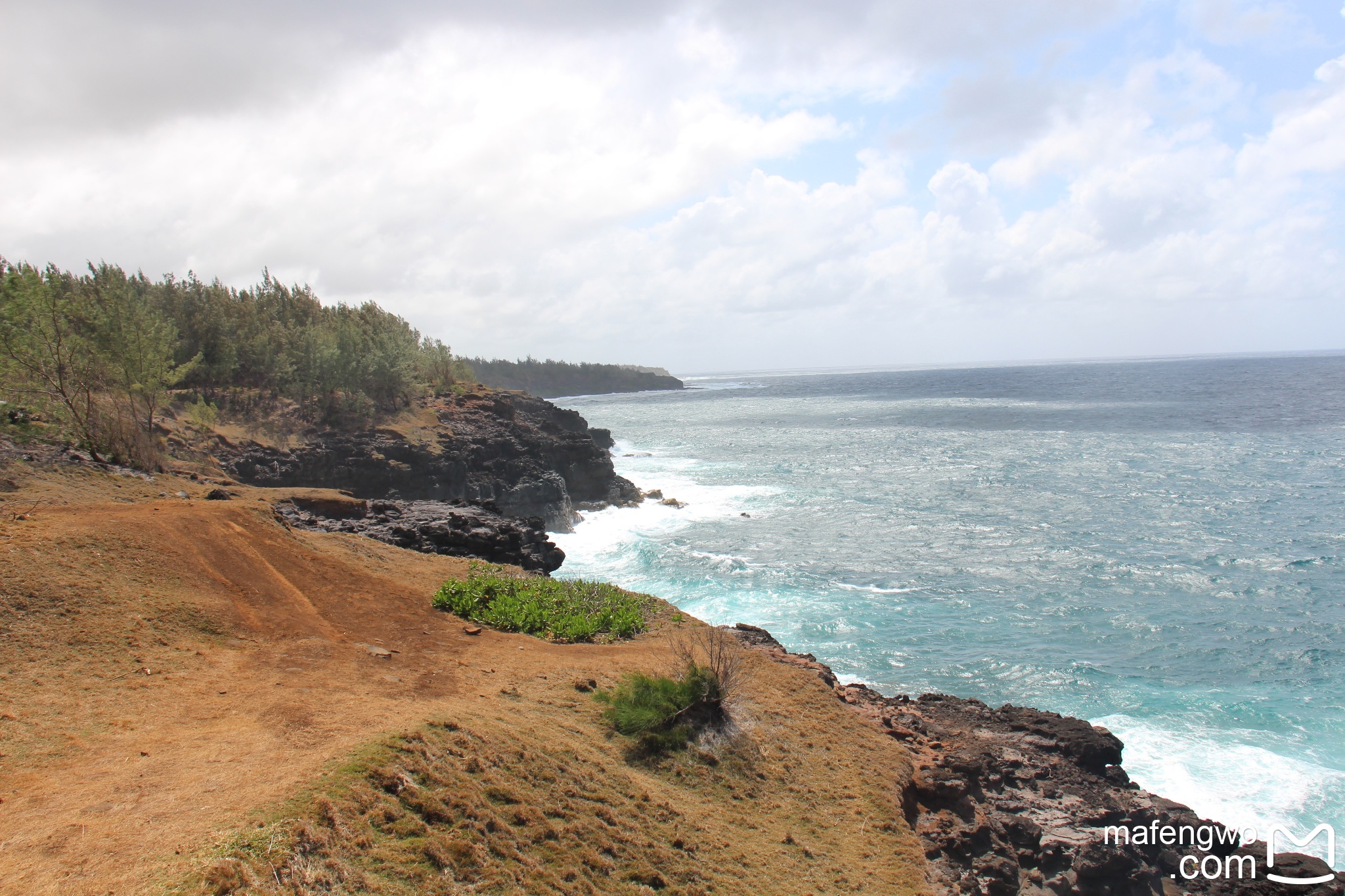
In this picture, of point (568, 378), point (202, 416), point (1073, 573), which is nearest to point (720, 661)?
point (1073, 573)

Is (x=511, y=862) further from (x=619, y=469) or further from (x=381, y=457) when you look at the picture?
(x=619, y=469)

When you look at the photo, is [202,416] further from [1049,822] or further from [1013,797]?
[1049,822]

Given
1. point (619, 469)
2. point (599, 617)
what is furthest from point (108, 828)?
point (619, 469)

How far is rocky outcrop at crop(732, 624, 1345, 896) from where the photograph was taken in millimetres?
8797

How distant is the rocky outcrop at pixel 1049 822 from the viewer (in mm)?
8797

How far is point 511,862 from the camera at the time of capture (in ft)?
21.0

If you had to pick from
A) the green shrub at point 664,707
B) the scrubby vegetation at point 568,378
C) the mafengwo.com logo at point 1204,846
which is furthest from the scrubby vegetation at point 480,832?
the scrubby vegetation at point 568,378

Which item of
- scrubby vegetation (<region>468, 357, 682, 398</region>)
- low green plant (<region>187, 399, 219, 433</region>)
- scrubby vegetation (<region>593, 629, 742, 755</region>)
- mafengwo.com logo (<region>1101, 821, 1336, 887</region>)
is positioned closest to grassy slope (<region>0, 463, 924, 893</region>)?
scrubby vegetation (<region>593, 629, 742, 755</region>)

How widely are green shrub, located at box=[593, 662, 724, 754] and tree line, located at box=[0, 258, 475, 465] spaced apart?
56.0 feet

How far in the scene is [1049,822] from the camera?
32.6 feet

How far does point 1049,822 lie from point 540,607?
29.6 feet

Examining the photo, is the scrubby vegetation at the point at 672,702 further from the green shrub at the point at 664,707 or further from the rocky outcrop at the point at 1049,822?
the rocky outcrop at the point at 1049,822

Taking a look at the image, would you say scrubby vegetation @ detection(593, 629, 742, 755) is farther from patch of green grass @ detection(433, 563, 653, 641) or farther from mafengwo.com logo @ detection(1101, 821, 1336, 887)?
mafengwo.com logo @ detection(1101, 821, 1336, 887)

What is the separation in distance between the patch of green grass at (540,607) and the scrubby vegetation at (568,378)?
417ft
